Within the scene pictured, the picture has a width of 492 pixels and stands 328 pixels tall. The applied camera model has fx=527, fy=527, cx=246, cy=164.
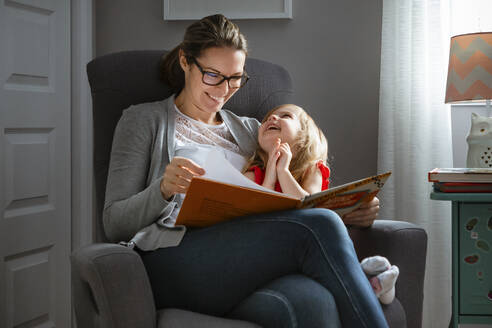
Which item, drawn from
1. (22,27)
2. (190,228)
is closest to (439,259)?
(190,228)

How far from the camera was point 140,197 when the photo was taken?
1.24 meters

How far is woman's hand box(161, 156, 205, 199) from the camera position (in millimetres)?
1102

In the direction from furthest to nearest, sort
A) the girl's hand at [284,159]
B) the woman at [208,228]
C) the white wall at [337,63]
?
the white wall at [337,63]
the girl's hand at [284,159]
the woman at [208,228]

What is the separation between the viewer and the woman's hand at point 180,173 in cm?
110

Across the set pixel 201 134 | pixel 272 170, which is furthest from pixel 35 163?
pixel 272 170

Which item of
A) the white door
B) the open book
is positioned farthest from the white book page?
the white door

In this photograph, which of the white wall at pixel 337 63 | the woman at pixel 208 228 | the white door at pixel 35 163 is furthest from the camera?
the white wall at pixel 337 63

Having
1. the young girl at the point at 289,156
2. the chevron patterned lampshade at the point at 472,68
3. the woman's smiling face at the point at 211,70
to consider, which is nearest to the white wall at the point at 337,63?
the chevron patterned lampshade at the point at 472,68

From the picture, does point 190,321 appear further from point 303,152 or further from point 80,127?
point 80,127

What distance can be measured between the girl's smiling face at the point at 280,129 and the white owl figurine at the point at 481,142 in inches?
22.5

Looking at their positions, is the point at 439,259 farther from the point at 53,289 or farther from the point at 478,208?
the point at 53,289

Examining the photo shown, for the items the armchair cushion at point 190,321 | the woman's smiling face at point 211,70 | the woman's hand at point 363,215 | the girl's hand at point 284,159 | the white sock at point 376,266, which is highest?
the woman's smiling face at point 211,70

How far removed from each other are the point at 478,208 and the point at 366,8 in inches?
40.6

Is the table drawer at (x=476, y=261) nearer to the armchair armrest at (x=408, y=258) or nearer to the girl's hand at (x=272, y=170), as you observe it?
the armchair armrest at (x=408, y=258)
